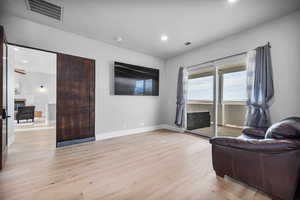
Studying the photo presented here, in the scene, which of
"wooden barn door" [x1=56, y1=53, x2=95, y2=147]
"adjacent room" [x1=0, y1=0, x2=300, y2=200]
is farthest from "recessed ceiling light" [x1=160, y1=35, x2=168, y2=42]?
"wooden barn door" [x1=56, y1=53, x2=95, y2=147]

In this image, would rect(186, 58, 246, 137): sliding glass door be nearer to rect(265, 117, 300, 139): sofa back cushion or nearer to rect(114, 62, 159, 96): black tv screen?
rect(114, 62, 159, 96): black tv screen

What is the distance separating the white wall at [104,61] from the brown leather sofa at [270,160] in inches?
117

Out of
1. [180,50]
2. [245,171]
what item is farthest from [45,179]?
[180,50]

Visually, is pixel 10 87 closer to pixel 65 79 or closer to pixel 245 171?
pixel 65 79

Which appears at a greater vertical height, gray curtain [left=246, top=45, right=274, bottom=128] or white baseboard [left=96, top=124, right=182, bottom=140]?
gray curtain [left=246, top=45, right=274, bottom=128]

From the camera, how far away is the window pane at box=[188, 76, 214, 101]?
12.6 feet

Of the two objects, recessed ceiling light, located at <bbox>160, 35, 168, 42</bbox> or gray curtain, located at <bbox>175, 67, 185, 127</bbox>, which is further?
gray curtain, located at <bbox>175, 67, 185, 127</bbox>

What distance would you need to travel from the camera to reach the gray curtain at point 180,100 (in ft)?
14.3

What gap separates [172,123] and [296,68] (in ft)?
11.3

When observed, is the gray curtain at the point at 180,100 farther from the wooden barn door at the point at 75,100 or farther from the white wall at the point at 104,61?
the wooden barn door at the point at 75,100

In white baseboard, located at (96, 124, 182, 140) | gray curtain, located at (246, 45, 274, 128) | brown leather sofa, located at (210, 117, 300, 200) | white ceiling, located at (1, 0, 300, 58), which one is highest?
white ceiling, located at (1, 0, 300, 58)

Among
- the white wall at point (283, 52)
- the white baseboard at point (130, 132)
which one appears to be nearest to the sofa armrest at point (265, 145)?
the white wall at point (283, 52)

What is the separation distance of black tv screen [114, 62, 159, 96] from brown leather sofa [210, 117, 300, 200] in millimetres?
2989

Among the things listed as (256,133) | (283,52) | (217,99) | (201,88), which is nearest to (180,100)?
(201,88)
